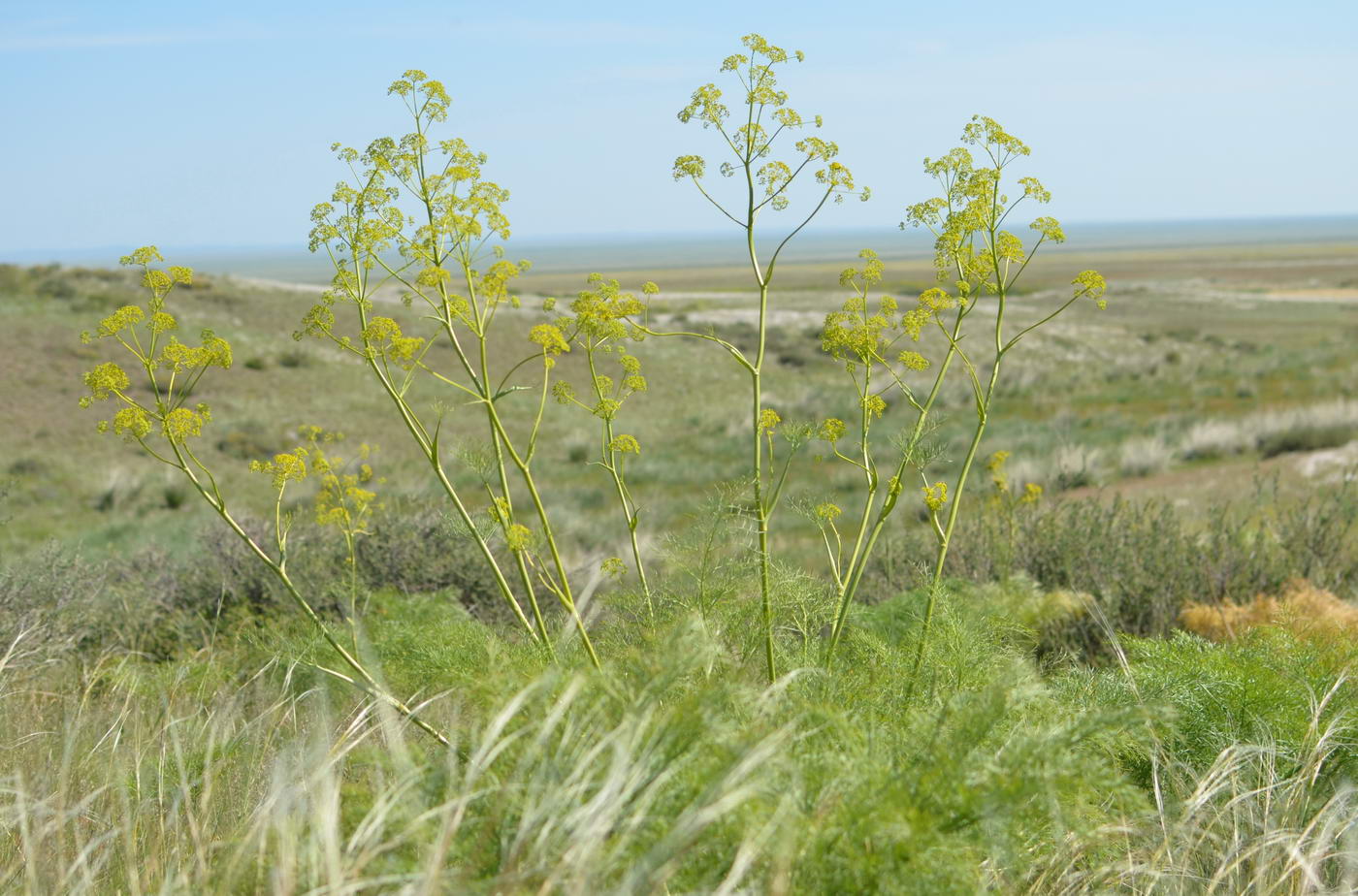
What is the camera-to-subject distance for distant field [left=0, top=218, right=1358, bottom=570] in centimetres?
1518

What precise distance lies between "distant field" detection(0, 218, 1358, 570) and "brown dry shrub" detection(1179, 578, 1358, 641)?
5.98 feet

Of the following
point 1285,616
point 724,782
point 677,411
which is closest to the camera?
point 724,782

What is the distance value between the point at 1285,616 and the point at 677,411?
81.0 feet

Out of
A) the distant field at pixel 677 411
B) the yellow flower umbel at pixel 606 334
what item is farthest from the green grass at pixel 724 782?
the distant field at pixel 677 411

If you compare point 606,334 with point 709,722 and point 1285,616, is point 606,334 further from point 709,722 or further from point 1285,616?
point 1285,616

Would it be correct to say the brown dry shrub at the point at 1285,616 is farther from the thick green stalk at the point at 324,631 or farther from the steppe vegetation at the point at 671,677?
the thick green stalk at the point at 324,631

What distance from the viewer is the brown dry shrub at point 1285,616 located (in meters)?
4.24

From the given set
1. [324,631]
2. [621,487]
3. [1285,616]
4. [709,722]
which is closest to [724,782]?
[709,722]

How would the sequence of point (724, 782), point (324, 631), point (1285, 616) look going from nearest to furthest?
point (724, 782)
point (324, 631)
point (1285, 616)

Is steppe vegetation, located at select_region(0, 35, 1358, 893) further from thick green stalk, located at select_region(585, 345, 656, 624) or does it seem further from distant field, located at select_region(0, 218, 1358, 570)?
distant field, located at select_region(0, 218, 1358, 570)

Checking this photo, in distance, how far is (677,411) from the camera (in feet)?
94.5

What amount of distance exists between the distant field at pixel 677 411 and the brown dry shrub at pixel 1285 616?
1821 mm

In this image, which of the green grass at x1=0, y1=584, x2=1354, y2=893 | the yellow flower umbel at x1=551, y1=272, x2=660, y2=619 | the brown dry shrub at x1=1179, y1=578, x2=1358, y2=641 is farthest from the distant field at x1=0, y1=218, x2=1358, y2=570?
the brown dry shrub at x1=1179, y1=578, x2=1358, y2=641

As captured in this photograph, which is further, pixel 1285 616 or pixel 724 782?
pixel 1285 616
